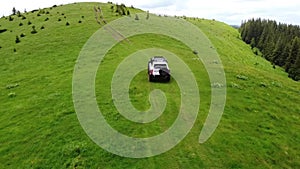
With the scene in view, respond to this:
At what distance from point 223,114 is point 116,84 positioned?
1253cm

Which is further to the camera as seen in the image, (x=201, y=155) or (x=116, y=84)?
(x=116, y=84)

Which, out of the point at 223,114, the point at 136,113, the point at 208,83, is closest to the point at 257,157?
the point at 223,114

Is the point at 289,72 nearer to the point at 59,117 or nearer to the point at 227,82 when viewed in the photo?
the point at 227,82

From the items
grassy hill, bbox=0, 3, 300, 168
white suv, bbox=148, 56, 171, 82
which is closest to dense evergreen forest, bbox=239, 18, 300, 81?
grassy hill, bbox=0, 3, 300, 168

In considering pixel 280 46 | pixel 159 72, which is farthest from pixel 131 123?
pixel 280 46

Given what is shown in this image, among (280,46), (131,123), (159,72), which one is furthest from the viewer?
(280,46)

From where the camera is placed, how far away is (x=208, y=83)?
37031 mm

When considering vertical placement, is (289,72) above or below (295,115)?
below

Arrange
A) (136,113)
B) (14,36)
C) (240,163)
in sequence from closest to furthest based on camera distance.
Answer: (240,163), (136,113), (14,36)

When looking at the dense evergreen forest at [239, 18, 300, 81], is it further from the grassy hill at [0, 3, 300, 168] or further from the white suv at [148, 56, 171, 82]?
the white suv at [148, 56, 171, 82]

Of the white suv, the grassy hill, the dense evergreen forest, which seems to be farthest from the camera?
the dense evergreen forest

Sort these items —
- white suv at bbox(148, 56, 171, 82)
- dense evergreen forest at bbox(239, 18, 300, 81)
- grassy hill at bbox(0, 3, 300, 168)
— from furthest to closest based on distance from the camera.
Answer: dense evergreen forest at bbox(239, 18, 300, 81)
white suv at bbox(148, 56, 171, 82)
grassy hill at bbox(0, 3, 300, 168)

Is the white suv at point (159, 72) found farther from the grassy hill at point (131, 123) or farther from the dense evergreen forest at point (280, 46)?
the dense evergreen forest at point (280, 46)

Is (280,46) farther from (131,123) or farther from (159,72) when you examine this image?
(131,123)
